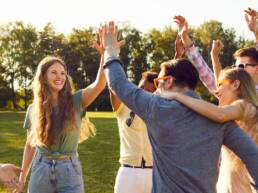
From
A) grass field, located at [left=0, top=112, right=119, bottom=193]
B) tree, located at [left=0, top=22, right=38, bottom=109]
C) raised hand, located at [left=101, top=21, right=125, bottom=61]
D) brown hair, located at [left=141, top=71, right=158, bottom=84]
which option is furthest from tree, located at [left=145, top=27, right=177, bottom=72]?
raised hand, located at [left=101, top=21, right=125, bottom=61]

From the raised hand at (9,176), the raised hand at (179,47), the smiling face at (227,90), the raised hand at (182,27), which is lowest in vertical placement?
the raised hand at (9,176)

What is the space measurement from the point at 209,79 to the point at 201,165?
228 centimetres

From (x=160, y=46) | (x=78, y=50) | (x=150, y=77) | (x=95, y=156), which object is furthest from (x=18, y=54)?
(x=150, y=77)

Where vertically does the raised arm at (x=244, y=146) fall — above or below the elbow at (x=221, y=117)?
below

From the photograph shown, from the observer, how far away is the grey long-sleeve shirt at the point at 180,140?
332 centimetres

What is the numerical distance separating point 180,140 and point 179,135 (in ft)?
0.12

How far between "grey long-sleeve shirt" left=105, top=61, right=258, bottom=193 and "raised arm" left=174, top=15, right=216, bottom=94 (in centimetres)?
162

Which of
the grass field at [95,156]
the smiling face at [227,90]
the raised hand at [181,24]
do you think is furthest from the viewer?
the grass field at [95,156]

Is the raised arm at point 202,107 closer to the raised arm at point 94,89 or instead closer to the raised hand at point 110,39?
the raised hand at point 110,39

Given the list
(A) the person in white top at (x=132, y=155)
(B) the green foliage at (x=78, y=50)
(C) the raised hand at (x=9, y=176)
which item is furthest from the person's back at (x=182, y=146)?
(B) the green foliage at (x=78, y=50)

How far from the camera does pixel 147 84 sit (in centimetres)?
610

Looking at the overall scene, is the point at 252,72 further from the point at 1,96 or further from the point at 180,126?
the point at 1,96

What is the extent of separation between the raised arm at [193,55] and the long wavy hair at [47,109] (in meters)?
1.42

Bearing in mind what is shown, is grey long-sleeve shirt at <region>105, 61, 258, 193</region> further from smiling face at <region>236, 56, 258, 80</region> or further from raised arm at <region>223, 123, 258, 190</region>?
smiling face at <region>236, 56, 258, 80</region>
